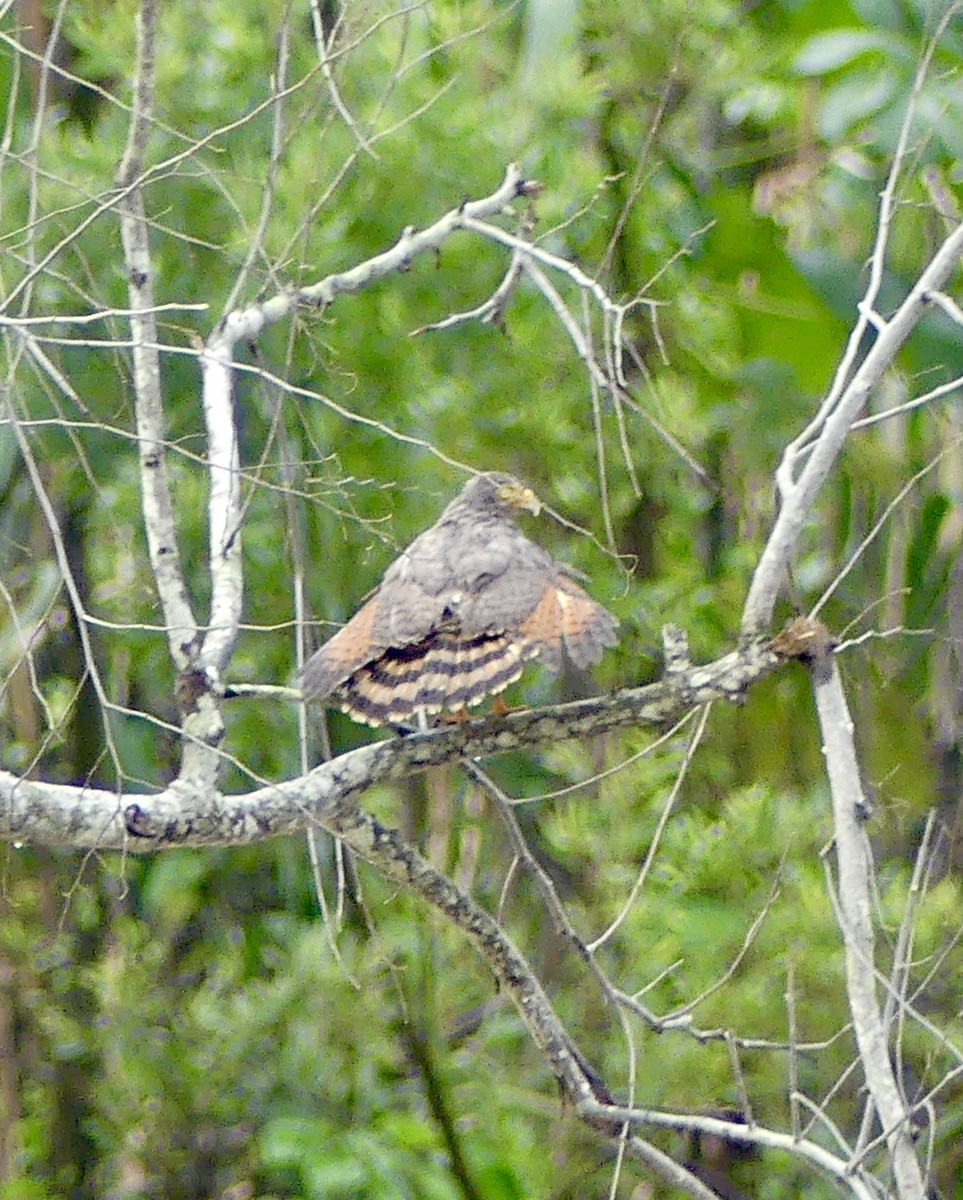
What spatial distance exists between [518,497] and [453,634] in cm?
71

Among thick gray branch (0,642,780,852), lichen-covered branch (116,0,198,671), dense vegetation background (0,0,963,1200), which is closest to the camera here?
thick gray branch (0,642,780,852)

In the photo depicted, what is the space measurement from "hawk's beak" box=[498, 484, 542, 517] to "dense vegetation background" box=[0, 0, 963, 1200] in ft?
1.43

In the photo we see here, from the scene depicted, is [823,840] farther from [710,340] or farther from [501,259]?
[501,259]

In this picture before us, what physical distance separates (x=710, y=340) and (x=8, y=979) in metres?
2.56

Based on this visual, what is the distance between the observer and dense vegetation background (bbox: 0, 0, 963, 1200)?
3.89 metres

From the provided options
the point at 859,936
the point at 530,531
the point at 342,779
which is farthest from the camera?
the point at 530,531

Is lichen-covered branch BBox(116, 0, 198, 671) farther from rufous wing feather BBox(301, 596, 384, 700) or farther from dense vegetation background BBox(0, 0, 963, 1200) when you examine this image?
dense vegetation background BBox(0, 0, 963, 1200)

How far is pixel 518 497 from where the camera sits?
11.0 ft

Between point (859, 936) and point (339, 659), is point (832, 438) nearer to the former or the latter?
point (859, 936)

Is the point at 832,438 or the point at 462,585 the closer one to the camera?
the point at 832,438

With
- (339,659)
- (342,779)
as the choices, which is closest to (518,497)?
(339,659)

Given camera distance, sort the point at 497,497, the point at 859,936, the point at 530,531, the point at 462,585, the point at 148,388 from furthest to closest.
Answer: the point at 530,531 < the point at 497,497 < the point at 462,585 < the point at 148,388 < the point at 859,936

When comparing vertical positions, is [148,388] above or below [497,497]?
above

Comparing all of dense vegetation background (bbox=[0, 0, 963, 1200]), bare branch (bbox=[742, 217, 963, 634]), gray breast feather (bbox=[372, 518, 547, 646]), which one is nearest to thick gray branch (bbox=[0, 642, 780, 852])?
bare branch (bbox=[742, 217, 963, 634])
